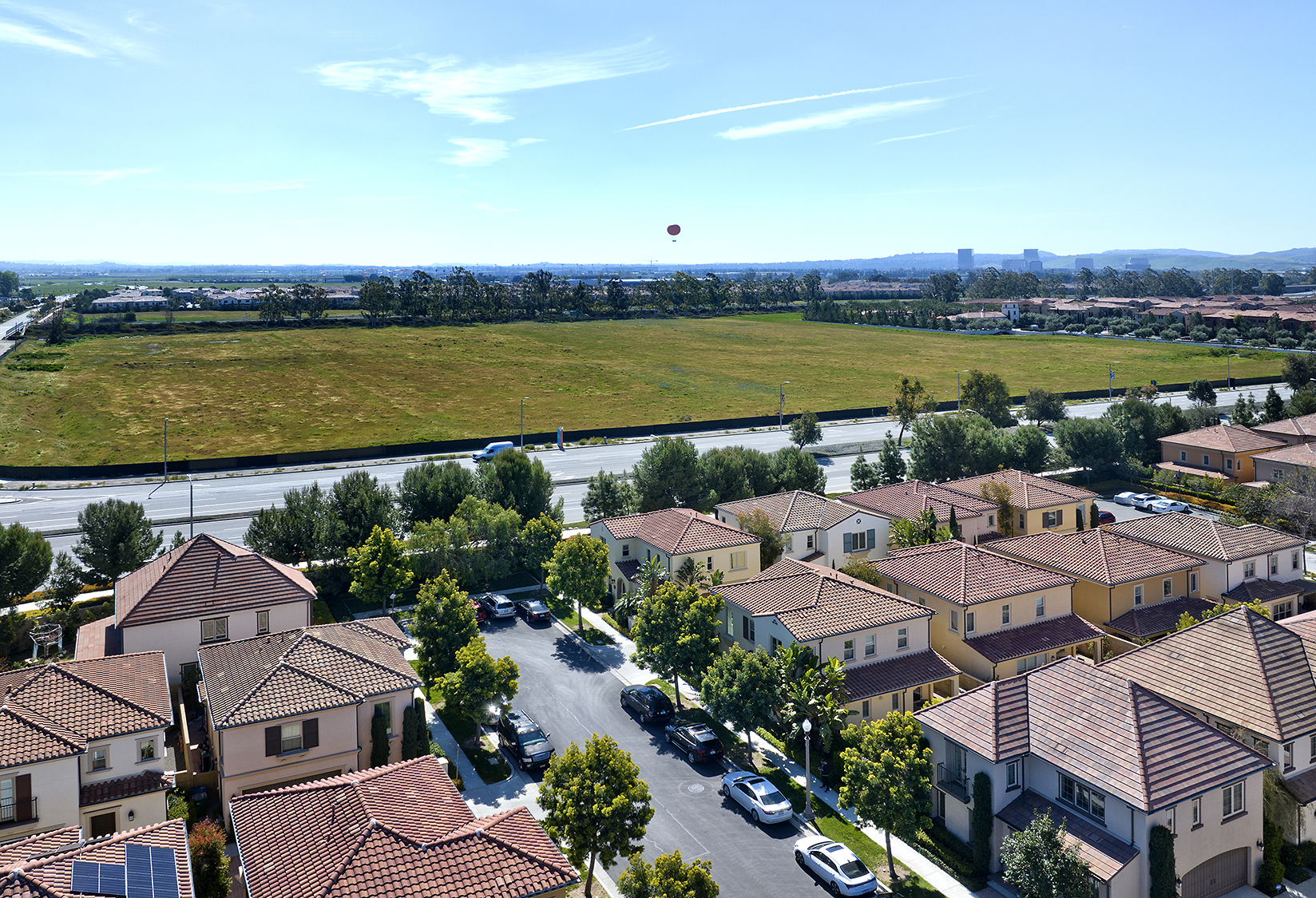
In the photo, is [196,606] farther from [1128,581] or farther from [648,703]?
[1128,581]

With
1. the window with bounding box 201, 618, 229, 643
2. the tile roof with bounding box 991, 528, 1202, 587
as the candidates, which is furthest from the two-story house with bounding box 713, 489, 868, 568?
the window with bounding box 201, 618, 229, 643

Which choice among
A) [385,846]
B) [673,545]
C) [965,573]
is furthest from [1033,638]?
[385,846]

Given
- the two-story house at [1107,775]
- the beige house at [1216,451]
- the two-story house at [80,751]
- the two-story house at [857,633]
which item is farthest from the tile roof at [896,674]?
the beige house at [1216,451]

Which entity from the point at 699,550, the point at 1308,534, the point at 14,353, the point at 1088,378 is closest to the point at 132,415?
the point at 14,353

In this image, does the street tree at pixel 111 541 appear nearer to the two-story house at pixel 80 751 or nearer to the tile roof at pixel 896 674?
the two-story house at pixel 80 751

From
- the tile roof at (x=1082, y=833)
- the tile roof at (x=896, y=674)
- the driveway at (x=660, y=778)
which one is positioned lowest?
the driveway at (x=660, y=778)

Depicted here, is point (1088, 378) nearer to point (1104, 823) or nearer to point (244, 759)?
point (1104, 823)
